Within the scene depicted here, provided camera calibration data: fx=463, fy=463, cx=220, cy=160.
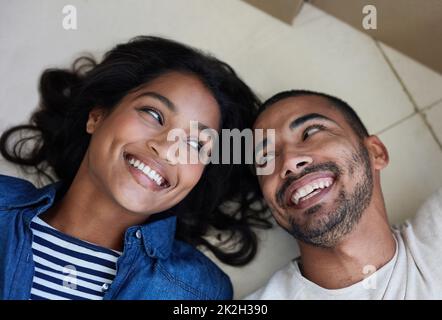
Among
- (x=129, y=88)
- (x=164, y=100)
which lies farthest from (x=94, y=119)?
(x=164, y=100)

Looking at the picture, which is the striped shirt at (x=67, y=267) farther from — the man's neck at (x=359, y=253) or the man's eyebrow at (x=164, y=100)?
the man's neck at (x=359, y=253)

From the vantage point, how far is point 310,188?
3.66 feet

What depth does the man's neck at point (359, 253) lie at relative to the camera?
3.73 ft

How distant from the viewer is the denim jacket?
3.58ft

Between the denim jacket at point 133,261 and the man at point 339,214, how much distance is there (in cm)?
18

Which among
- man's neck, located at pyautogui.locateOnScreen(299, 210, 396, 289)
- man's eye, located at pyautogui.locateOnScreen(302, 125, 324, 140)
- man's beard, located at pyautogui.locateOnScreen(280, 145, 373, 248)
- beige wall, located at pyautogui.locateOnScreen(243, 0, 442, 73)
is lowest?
man's neck, located at pyautogui.locateOnScreen(299, 210, 396, 289)

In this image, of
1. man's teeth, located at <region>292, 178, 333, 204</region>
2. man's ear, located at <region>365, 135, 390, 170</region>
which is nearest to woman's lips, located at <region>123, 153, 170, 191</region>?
man's teeth, located at <region>292, 178, 333, 204</region>

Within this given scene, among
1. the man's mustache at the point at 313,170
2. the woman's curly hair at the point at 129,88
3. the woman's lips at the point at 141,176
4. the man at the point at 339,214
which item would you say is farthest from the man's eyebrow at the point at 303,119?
the woman's lips at the point at 141,176

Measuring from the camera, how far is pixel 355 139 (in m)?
1.18

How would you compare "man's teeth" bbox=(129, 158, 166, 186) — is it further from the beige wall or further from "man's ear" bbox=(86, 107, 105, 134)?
the beige wall

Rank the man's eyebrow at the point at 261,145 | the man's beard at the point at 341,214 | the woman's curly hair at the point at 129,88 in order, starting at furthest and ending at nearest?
the woman's curly hair at the point at 129,88
the man's eyebrow at the point at 261,145
the man's beard at the point at 341,214
